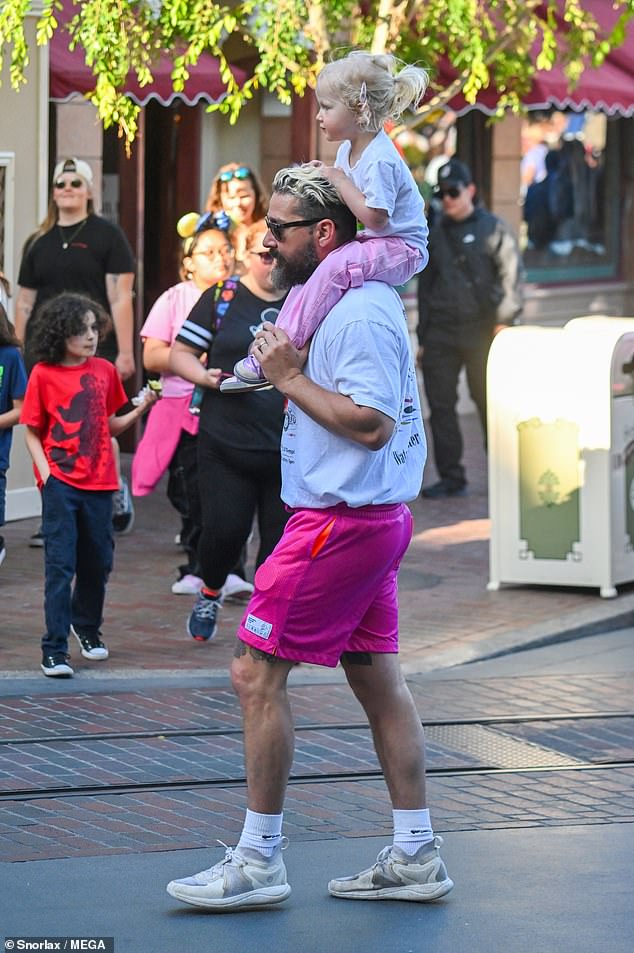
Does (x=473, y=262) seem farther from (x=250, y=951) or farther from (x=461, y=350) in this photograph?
(x=250, y=951)

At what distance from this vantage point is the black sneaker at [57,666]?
7.13 metres

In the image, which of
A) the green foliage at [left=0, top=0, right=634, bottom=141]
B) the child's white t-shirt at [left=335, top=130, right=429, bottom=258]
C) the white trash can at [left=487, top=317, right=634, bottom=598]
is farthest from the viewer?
the white trash can at [left=487, top=317, right=634, bottom=598]

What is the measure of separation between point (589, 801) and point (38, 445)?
2661mm

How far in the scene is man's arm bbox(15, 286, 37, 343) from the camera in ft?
32.8

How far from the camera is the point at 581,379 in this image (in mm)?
8711

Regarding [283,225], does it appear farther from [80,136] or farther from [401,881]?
[80,136]

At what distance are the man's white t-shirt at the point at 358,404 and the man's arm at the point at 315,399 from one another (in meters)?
0.02

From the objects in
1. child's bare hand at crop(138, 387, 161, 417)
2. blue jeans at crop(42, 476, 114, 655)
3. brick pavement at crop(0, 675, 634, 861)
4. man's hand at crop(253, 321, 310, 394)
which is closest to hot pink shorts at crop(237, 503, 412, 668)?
man's hand at crop(253, 321, 310, 394)

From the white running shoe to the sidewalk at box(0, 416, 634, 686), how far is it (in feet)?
8.54

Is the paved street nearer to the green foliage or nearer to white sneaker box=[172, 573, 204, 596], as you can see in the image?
white sneaker box=[172, 573, 204, 596]

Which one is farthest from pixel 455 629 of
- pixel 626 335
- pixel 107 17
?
pixel 107 17

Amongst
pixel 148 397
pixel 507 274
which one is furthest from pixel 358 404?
pixel 507 274

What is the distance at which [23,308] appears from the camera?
10.0 metres

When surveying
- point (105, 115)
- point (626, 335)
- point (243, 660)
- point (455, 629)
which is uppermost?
point (105, 115)
